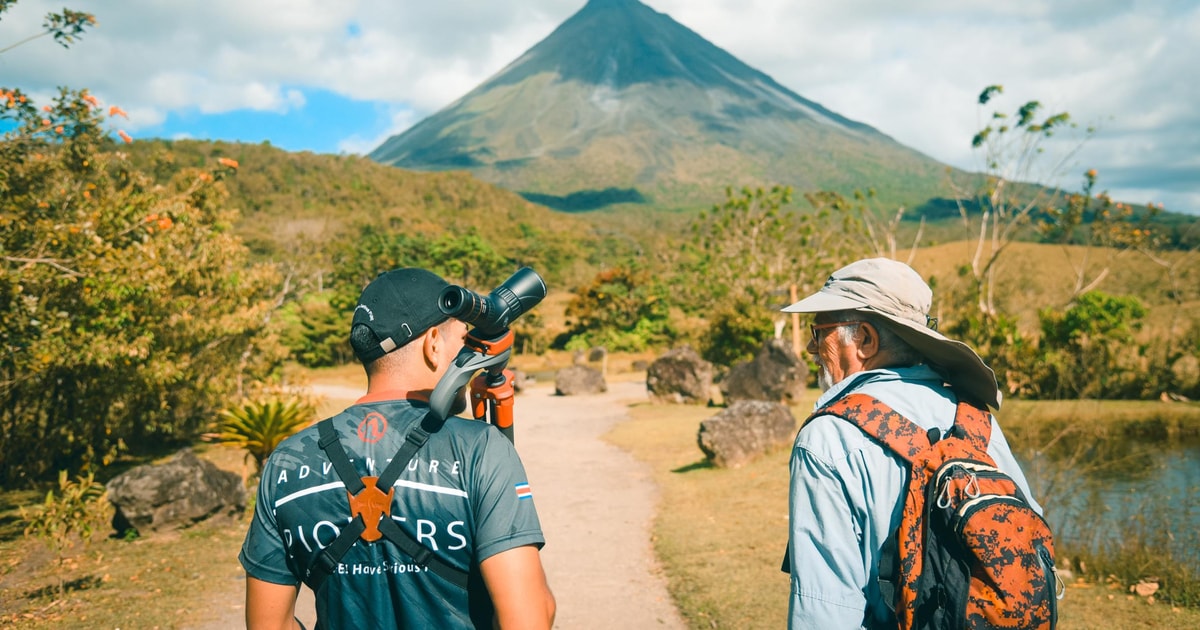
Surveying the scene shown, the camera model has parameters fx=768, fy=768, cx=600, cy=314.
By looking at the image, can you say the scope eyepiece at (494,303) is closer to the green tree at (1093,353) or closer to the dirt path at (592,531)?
the dirt path at (592,531)

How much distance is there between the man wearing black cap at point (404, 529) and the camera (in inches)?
67.1

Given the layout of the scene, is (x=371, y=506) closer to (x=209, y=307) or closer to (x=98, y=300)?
(x=98, y=300)

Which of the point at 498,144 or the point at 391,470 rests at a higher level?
the point at 498,144

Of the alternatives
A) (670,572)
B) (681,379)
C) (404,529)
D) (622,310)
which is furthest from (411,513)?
(622,310)

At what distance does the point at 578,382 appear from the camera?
65.9ft

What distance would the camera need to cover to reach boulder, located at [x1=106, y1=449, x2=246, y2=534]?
7160 mm

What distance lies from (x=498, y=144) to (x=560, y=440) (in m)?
190

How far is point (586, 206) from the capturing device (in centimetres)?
15438

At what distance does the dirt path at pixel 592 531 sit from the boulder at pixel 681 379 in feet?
8.10

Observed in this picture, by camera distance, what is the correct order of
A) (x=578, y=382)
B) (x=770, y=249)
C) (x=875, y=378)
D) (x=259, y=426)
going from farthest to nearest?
(x=770, y=249), (x=578, y=382), (x=259, y=426), (x=875, y=378)

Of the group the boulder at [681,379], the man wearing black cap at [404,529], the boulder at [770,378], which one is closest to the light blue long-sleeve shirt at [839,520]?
the man wearing black cap at [404,529]

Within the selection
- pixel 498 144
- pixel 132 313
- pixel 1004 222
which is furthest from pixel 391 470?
pixel 498 144

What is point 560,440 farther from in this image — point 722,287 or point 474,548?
point 722,287

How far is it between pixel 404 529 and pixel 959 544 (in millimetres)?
1264
